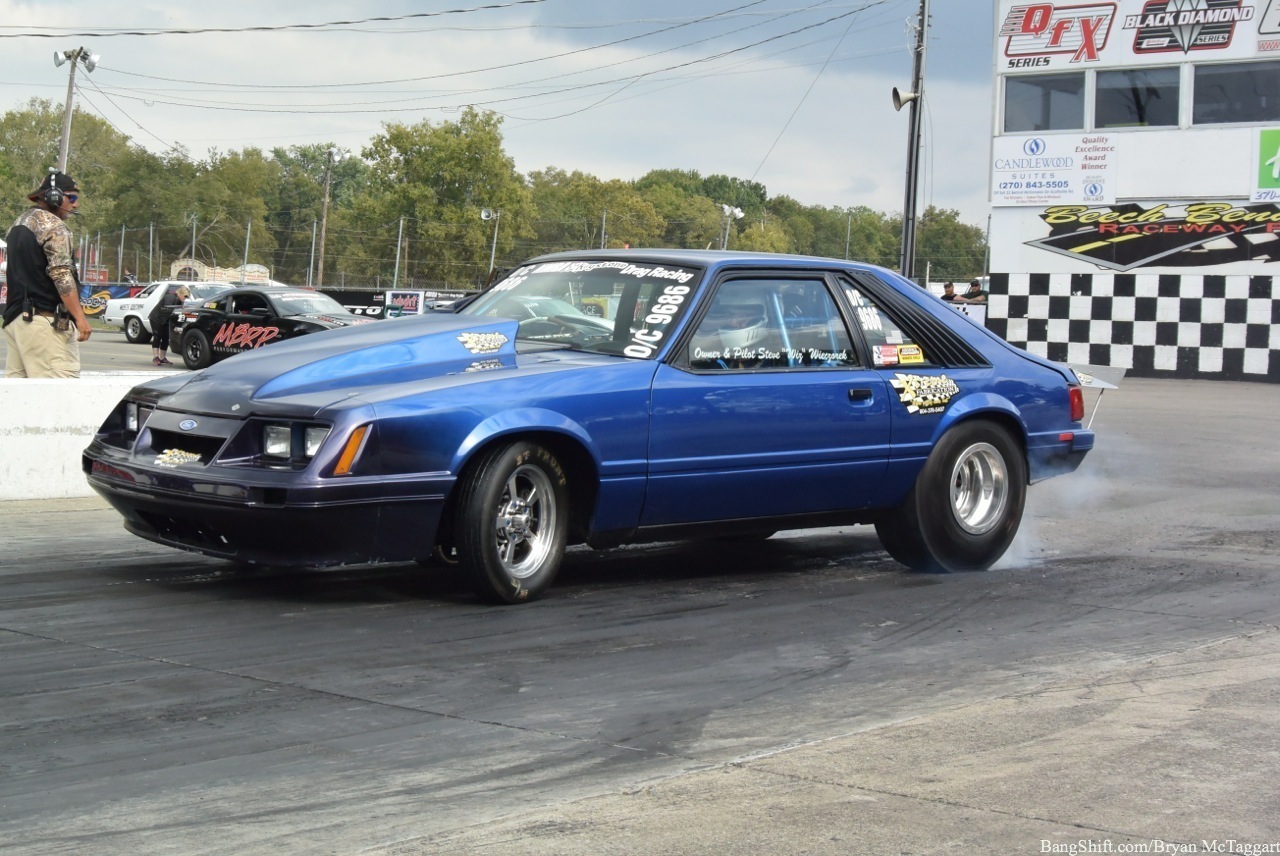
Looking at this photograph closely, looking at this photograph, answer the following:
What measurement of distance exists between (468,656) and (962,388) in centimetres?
298

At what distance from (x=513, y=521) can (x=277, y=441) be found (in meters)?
0.92

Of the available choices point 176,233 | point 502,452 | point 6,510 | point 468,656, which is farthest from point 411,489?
point 176,233

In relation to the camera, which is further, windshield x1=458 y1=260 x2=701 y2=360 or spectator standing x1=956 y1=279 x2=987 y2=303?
spectator standing x1=956 y1=279 x2=987 y2=303

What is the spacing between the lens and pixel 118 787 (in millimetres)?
3186

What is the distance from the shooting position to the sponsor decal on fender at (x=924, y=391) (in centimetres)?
629

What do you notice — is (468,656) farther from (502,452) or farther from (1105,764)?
(1105,764)

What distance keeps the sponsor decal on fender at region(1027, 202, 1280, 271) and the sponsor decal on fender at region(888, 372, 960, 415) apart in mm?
16428

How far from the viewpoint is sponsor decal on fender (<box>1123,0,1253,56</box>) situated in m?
21.0

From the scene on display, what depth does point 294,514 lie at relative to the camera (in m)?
4.80

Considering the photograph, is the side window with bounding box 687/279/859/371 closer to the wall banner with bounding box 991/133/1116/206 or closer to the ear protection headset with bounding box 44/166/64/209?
the ear protection headset with bounding box 44/166/64/209

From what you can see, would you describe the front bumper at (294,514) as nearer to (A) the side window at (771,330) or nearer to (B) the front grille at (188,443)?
(B) the front grille at (188,443)

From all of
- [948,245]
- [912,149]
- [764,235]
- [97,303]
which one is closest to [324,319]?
[912,149]
